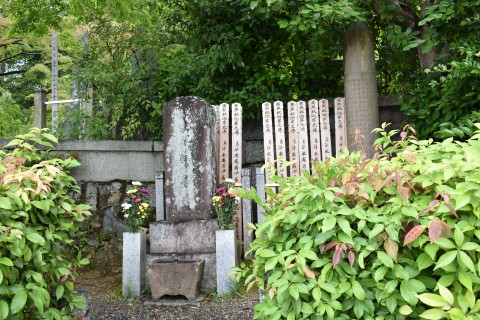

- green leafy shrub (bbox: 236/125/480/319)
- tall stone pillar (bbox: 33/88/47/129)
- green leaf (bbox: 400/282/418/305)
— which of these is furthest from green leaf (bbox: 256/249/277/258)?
tall stone pillar (bbox: 33/88/47/129)

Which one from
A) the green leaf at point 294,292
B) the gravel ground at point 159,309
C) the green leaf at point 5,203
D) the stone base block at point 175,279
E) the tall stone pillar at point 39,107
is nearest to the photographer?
the green leaf at point 294,292

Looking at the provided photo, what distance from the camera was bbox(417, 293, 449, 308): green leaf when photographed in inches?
65.6

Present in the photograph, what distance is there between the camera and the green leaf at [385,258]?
1.79 metres

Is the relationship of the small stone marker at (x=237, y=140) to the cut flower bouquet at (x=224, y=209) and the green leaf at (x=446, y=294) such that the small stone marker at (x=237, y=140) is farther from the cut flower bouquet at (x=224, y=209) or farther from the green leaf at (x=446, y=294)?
the green leaf at (x=446, y=294)

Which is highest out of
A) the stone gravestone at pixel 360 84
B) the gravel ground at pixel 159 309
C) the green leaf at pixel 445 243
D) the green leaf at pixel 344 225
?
the stone gravestone at pixel 360 84

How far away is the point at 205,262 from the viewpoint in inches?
192

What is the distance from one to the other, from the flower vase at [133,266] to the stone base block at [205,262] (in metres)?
0.11

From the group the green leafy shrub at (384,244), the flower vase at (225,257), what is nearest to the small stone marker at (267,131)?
the flower vase at (225,257)

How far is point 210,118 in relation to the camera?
5.41 metres

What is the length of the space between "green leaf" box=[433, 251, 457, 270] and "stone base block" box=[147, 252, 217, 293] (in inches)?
133

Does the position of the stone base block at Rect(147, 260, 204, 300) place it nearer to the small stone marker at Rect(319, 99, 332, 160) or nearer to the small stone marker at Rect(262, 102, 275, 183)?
the small stone marker at Rect(262, 102, 275, 183)

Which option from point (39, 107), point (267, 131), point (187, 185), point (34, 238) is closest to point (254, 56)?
point (267, 131)

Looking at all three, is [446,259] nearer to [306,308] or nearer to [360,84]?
[306,308]

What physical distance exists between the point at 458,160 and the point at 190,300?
328 cm
